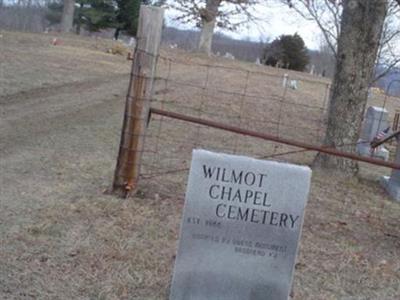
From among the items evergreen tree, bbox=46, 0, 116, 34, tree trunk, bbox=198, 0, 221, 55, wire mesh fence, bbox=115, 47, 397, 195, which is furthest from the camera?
evergreen tree, bbox=46, 0, 116, 34

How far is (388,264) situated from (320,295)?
1.04 m

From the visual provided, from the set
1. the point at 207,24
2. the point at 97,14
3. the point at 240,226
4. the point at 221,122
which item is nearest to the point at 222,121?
the point at 221,122

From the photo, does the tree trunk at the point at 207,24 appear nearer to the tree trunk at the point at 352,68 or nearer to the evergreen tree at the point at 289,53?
the evergreen tree at the point at 289,53

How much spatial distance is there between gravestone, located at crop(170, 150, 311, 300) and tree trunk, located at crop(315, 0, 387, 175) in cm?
443

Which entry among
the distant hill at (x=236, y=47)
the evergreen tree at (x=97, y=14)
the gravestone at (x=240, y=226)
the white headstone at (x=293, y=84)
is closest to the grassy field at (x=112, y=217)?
the gravestone at (x=240, y=226)

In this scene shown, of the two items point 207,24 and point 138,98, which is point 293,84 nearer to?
point 207,24

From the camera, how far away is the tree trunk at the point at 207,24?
113ft

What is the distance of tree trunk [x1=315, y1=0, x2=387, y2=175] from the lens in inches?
312

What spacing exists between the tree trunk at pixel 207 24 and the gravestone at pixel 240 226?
3118 cm

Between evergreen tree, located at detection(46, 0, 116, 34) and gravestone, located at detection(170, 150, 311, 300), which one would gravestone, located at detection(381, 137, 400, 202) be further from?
evergreen tree, located at detection(46, 0, 116, 34)

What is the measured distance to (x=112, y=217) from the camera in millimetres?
5441

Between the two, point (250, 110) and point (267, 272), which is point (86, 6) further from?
point (267, 272)

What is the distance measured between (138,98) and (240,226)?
7.91 feet

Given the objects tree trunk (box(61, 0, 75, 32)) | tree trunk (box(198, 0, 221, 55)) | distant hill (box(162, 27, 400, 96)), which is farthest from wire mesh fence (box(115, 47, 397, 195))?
distant hill (box(162, 27, 400, 96))
